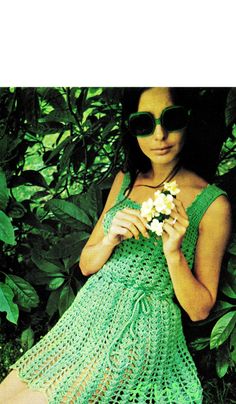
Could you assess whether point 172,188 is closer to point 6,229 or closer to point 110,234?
point 110,234

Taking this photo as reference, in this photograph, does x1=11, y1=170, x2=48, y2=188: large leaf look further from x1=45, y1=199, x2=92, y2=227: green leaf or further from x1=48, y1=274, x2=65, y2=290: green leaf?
x1=48, y1=274, x2=65, y2=290: green leaf

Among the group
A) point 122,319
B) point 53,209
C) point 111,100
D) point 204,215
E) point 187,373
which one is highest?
point 111,100

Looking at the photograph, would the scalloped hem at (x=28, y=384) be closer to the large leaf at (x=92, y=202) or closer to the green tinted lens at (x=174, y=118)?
the large leaf at (x=92, y=202)

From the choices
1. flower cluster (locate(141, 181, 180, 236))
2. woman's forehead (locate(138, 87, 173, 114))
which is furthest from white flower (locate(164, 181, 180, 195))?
woman's forehead (locate(138, 87, 173, 114))

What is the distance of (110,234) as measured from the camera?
101cm

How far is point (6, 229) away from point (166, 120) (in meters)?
0.36

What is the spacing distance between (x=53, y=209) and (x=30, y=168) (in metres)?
0.09

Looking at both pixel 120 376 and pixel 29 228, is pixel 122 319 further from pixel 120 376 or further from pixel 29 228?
pixel 29 228

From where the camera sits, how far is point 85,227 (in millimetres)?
1100

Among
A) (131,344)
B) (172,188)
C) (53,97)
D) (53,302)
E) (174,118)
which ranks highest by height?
(53,97)

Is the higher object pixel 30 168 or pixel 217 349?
pixel 30 168

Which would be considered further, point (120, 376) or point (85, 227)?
point (85, 227)

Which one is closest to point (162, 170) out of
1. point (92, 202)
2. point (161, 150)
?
point (161, 150)
